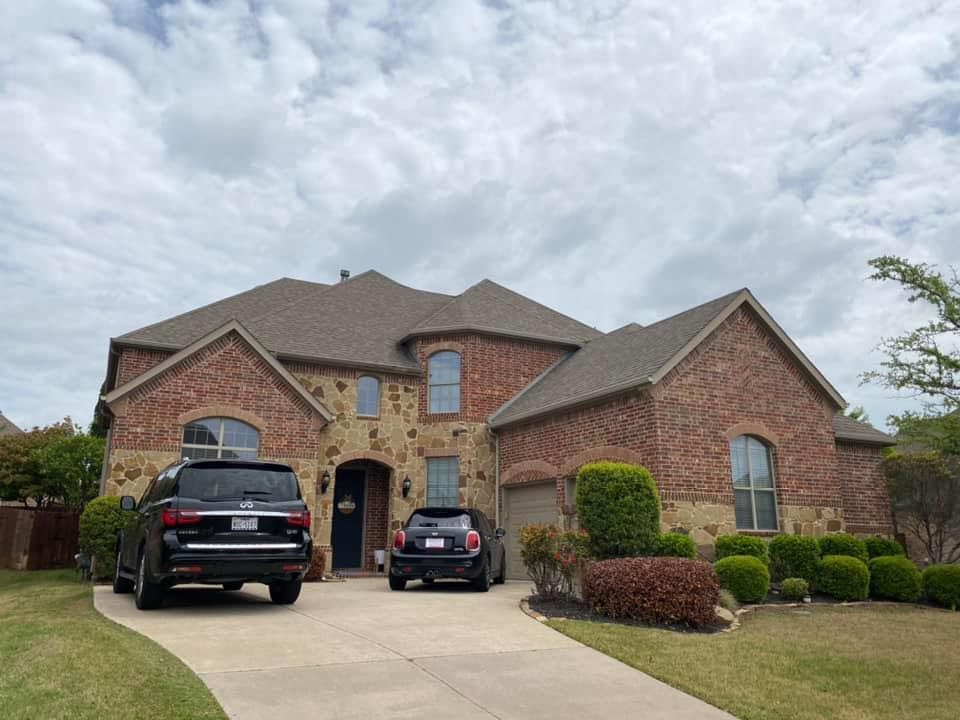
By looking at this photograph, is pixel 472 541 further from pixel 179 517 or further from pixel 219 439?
pixel 219 439

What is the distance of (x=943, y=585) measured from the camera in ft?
43.8

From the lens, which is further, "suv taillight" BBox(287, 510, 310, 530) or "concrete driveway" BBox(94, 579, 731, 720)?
"suv taillight" BBox(287, 510, 310, 530)

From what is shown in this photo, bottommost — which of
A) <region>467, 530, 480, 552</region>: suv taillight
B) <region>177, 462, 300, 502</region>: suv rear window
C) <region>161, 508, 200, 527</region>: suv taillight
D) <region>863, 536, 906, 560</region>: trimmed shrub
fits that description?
<region>863, 536, 906, 560</region>: trimmed shrub

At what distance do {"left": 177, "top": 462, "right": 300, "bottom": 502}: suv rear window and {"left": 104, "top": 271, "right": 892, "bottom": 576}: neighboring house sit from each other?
268 inches

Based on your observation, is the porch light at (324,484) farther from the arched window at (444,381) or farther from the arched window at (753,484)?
the arched window at (753,484)

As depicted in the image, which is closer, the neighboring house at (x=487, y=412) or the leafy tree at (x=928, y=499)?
the neighboring house at (x=487, y=412)

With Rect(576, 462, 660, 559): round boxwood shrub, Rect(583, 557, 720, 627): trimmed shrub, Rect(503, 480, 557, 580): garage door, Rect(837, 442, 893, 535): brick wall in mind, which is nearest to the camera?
Rect(583, 557, 720, 627): trimmed shrub

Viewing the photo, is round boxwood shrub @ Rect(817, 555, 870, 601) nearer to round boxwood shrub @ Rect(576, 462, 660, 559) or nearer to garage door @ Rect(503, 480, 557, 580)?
round boxwood shrub @ Rect(576, 462, 660, 559)

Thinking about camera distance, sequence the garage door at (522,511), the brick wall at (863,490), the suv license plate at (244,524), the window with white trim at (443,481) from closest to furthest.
Result: the suv license plate at (244,524)
the garage door at (522,511)
the brick wall at (863,490)
the window with white trim at (443,481)

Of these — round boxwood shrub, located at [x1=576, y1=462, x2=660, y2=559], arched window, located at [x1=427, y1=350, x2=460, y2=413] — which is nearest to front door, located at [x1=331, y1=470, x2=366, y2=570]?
arched window, located at [x1=427, y1=350, x2=460, y2=413]

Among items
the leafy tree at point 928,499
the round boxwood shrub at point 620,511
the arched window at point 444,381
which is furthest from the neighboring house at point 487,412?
the round boxwood shrub at point 620,511

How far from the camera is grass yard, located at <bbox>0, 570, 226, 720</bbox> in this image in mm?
4996

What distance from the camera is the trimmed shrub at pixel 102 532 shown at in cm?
1364

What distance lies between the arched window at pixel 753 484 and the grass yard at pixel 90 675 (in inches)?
461
